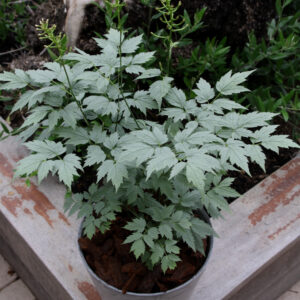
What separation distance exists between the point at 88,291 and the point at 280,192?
91cm

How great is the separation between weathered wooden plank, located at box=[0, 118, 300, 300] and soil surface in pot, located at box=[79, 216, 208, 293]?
282 millimetres

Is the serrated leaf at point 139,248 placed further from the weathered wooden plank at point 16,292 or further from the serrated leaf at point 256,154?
the weathered wooden plank at point 16,292

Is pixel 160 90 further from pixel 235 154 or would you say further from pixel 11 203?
pixel 11 203

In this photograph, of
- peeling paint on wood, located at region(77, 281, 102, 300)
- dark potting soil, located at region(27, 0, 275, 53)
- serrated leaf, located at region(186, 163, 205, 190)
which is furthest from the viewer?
dark potting soil, located at region(27, 0, 275, 53)

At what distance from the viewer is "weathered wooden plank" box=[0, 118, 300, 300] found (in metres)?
1.54

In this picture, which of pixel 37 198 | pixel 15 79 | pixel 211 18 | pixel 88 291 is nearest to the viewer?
pixel 15 79

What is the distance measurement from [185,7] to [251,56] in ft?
1.42

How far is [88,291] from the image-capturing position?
150 centimetres

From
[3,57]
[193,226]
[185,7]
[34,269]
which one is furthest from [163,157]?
[3,57]

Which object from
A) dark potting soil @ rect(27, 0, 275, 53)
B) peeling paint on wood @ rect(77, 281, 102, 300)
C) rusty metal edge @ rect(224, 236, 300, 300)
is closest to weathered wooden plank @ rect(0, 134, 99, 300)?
peeling paint on wood @ rect(77, 281, 102, 300)

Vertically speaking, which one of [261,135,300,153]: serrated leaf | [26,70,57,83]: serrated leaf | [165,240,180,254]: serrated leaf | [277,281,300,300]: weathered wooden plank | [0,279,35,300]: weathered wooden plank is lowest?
[277,281,300,300]: weathered wooden plank

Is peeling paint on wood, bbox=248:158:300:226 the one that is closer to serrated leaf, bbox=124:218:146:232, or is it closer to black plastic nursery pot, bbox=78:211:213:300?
black plastic nursery pot, bbox=78:211:213:300

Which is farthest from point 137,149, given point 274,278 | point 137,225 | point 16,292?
point 16,292

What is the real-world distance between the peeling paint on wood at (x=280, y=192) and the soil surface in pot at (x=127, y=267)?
1.62 feet
